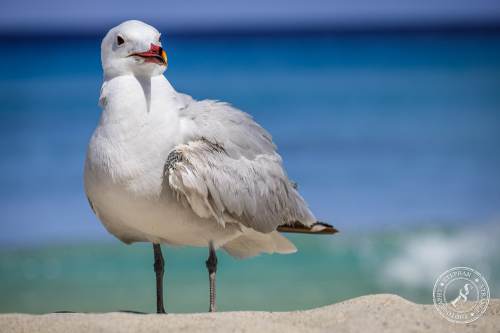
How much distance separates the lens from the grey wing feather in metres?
4.52

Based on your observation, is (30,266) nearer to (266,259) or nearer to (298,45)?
(266,259)

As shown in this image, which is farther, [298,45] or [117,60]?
[298,45]

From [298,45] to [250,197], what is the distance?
23.1m

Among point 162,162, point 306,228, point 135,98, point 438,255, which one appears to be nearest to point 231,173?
point 162,162

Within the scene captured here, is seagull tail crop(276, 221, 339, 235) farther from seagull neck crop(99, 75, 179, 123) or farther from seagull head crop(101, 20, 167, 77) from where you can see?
seagull head crop(101, 20, 167, 77)

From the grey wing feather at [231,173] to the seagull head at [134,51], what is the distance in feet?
1.07

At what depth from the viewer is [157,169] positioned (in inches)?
177

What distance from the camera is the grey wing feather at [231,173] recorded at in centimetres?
452

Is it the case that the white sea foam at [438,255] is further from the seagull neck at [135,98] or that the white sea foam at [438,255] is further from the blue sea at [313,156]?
the seagull neck at [135,98]

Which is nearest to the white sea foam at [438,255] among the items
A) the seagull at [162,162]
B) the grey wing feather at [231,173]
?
the grey wing feather at [231,173]

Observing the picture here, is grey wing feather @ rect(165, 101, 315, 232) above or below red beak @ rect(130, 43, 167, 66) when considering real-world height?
below

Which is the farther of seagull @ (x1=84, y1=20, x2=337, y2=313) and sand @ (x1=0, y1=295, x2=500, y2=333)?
seagull @ (x1=84, y1=20, x2=337, y2=313)

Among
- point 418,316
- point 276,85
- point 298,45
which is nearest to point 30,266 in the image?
point 418,316

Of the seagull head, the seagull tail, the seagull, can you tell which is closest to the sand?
the seagull
